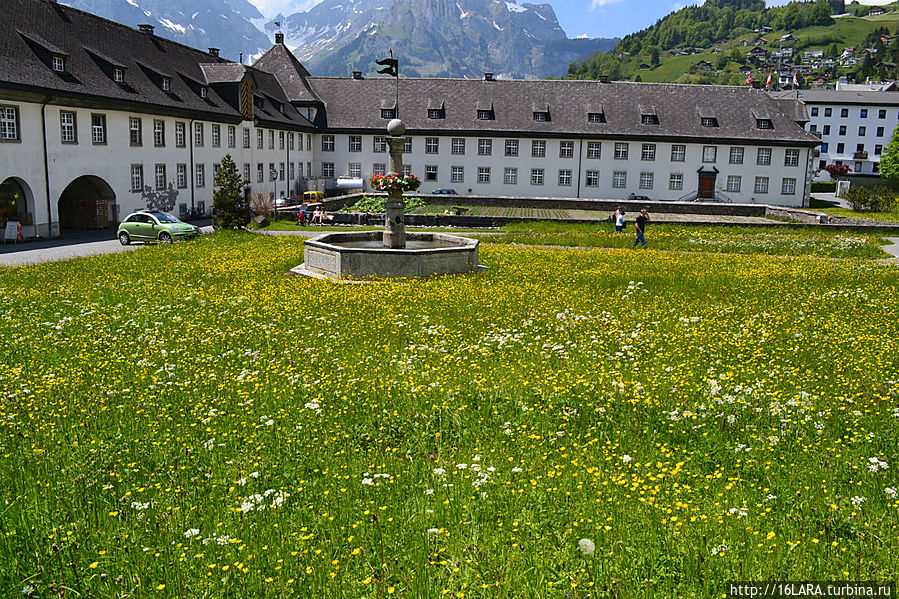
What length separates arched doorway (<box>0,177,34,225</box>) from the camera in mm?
32000

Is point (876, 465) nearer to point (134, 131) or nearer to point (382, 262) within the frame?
point (382, 262)

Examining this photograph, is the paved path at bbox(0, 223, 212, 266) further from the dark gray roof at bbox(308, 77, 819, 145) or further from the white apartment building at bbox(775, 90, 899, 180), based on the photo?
the white apartment building at bbox(775, 90, 899, 180)

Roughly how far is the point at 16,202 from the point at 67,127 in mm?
4419

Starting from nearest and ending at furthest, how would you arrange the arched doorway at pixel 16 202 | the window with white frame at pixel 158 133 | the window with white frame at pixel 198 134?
the arched doorway at pixel 16 202 < the window with white frame at pixel 158 133 < the window with white frame at pixel 198 134

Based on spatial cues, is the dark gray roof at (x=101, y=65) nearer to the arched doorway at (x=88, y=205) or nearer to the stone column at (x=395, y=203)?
the arched doorway at (x=88, y=205)

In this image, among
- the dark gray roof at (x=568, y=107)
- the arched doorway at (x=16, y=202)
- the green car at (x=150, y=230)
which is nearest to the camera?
the green car at (x=150, y=230)

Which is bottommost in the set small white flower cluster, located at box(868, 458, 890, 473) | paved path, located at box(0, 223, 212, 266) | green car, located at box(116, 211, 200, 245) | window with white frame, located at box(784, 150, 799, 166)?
paved path, located at box(0, 223, 212, 266)

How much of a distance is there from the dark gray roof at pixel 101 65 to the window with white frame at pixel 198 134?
1.11 meters

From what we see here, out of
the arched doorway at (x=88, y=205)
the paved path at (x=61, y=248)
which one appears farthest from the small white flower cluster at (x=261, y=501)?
the arched doorway at (x=88, y=205)

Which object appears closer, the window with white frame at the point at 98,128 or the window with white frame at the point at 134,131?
the window with white frame at the point at 98,128

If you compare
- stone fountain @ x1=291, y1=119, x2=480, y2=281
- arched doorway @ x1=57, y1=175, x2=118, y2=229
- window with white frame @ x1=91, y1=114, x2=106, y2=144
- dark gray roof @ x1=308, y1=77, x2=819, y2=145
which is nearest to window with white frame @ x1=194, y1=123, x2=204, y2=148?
arched doorway @ x1=57, y1=175, x2=118, y2=229

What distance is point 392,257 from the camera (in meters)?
20.6

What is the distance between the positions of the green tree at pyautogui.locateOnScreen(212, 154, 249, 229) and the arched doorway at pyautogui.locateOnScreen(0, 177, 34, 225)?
804cm

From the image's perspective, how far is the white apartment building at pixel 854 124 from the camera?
398ft
